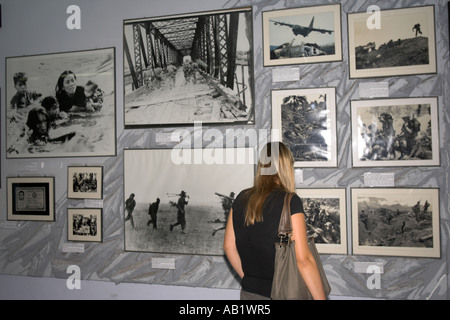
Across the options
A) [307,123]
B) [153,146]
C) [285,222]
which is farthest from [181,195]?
[285,222]

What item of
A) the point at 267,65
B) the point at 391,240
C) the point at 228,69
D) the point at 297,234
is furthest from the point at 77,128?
the point at 391,240

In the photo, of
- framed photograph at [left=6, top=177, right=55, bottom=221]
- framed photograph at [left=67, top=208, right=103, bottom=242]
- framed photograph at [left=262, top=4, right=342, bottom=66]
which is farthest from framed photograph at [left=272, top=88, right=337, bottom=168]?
framed photograph at [left=6, top=177, right=55, bottom=221]

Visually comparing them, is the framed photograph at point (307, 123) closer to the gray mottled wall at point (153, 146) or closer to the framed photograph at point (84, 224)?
the gray mottled wall at point (153, 146)

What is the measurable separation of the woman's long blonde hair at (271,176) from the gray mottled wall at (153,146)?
1.31 metres

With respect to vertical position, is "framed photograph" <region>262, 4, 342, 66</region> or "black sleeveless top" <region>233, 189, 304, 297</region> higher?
"framed photograph" <region>262, 4, 342, 66</region>

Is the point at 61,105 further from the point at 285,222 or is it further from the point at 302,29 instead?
the point at 285,222

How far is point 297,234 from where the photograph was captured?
7.16 feet

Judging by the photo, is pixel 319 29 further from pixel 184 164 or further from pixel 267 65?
pixel 184 164

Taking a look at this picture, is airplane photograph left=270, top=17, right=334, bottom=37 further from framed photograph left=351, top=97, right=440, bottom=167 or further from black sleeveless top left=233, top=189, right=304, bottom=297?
black sleeveless top left=233, top=189, right=304, bottom=297

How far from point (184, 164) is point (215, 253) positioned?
3.14ft

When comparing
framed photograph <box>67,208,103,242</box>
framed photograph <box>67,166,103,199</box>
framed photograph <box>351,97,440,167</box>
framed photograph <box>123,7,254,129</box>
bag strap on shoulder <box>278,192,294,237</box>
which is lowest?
framed photograph <box>67,208,103,242</box>

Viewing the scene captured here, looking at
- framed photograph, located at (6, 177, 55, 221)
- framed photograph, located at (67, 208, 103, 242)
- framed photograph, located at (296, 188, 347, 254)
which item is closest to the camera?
framed photograph, located at (296, 188, 347, 254)

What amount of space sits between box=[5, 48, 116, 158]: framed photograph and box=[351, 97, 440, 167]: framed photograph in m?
2.54

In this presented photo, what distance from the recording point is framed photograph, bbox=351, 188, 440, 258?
3.32m
